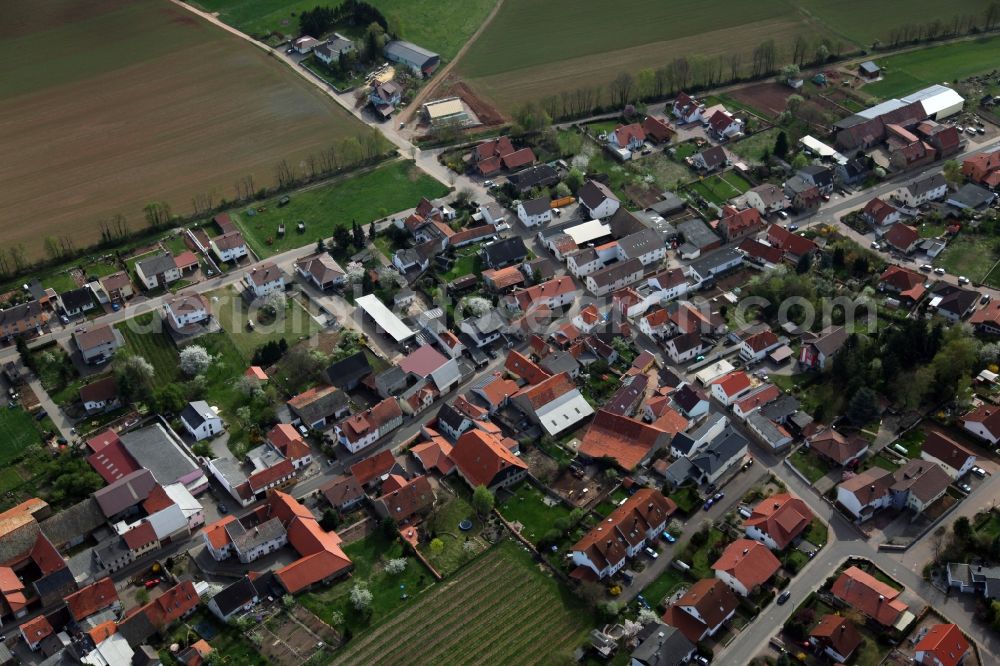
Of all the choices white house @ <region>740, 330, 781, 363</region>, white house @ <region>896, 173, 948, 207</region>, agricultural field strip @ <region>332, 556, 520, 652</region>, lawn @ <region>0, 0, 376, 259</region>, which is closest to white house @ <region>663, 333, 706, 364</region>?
white house @ <region>740, 330, 781, 363</region>

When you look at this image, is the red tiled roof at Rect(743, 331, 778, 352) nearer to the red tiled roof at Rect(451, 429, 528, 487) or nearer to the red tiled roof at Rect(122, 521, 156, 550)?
the red tiled roof at Rect(451, 429, 528, 487)

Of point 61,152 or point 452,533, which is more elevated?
point 61,152

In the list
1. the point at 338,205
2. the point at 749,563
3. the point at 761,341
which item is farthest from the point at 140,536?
the point at 761,341

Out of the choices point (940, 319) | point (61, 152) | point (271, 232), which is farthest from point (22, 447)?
point (940, 319)

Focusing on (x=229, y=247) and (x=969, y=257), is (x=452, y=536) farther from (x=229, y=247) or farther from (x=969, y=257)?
(x=969, y=257)

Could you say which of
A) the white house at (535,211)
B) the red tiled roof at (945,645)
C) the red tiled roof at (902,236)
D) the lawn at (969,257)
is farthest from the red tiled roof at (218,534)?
the lawn at (969,257)

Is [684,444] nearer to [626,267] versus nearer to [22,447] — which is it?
[626,267]

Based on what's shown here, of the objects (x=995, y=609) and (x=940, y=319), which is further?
(x=940, y=319)
